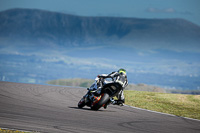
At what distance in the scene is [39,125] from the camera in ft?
38.4

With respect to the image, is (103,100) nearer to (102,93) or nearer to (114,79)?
(102,93)

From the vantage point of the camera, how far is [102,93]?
51.3 ft

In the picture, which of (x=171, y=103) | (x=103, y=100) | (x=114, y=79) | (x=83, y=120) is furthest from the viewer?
(x=171, y=103)

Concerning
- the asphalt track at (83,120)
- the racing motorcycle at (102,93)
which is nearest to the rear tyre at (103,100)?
the racing motorcycle at (102,93)

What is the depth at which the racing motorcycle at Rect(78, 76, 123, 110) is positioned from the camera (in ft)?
50.6

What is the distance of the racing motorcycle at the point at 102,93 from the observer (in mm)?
15414

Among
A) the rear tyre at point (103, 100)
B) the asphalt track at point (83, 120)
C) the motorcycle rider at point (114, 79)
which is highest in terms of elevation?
the motorcycle rider at point (114, 79)

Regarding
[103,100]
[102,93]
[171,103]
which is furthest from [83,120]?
[171,103]

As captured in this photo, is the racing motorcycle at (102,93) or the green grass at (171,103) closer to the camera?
the racing motorcycle at (102,93)

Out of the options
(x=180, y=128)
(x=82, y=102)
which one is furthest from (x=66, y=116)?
(x=180, y=128)

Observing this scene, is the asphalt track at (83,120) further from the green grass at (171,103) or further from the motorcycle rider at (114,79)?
the green grass at (171,103)

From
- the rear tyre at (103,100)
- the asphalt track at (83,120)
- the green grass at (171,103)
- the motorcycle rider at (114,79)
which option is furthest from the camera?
the green grass at (171,103)

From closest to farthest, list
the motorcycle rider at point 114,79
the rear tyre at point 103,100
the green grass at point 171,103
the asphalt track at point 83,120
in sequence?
the asphalt track at point 83,120 → the rear tyre at point 103,100 → the motorcycle rider at point 114,79 → the green grass at point 171,103

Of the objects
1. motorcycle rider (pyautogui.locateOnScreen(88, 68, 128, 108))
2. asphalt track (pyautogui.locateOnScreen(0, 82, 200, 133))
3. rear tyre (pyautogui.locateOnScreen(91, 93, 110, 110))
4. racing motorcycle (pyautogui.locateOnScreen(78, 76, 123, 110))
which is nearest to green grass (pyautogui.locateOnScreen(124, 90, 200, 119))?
asphalt track (pyautogui.locateOnScreen(0, 82, 200, 133))
